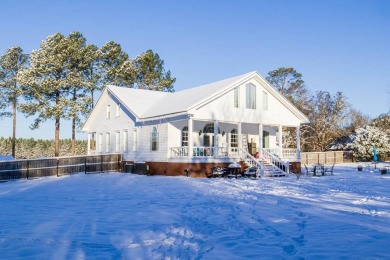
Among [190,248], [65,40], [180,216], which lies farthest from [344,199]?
[65,40]

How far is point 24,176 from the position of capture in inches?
893

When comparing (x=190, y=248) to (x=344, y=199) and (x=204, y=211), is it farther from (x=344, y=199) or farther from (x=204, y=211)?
(x=344, y=199)

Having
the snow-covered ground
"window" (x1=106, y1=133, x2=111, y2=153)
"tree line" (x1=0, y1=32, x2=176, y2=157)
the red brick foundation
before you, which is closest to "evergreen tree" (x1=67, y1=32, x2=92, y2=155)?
"tree line" (x1=0, y1=32, x2=176, y2=157)

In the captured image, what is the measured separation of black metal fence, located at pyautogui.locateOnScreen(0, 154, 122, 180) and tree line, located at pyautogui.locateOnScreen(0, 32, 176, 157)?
46.9ft

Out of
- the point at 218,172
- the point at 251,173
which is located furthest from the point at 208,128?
the point at 251,173

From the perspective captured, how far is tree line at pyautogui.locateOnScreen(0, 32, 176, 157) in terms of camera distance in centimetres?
4000

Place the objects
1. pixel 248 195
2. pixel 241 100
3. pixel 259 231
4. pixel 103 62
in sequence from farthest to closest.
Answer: pixel 103 62 → pixel 241 100 → pixel 248 195 → pixel 259 231

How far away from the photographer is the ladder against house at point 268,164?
22.9 meters

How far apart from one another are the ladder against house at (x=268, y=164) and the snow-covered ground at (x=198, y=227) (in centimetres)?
965

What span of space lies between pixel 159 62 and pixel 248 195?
4036 centimetres

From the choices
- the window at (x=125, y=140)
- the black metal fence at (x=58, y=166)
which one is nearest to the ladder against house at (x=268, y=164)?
the window at (x=125, y=140)

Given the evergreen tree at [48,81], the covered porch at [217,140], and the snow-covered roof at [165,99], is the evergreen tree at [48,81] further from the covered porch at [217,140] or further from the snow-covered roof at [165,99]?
the covered porch at [217,140]

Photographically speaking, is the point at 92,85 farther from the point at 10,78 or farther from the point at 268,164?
the point at 268,164

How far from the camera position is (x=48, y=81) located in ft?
131
